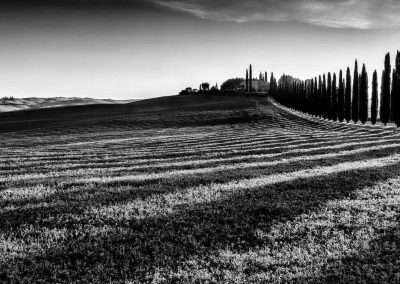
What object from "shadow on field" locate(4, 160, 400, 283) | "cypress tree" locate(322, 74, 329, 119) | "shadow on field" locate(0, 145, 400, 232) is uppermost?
"cypress tree" locate(322, 74, 329, 119)

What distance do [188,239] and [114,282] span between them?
89.0 inches

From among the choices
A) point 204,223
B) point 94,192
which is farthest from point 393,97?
point 204,223

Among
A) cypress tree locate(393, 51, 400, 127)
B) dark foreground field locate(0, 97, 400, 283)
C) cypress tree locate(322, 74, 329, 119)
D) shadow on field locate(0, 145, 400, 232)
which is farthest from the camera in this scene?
cypress tree locate(322, 74, 329, 119)

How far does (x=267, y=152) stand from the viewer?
23.2 meters

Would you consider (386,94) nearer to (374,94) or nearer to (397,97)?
(397,97)

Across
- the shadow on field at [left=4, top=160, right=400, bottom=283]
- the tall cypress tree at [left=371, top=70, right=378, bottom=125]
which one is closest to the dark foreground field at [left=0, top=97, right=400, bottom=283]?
the shadow on field at [left=4, top=160, right=400, bottom=283]

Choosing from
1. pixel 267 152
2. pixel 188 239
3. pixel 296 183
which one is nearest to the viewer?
pixel 188 239

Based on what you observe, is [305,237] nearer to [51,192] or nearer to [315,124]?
[51,192]

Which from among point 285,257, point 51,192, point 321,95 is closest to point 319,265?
point 285,257

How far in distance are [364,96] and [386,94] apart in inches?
202

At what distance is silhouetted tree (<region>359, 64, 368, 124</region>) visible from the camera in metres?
52.0

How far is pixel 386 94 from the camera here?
158ft

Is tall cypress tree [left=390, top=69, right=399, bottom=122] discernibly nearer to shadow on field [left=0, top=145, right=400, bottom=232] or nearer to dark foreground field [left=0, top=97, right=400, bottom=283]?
dark foreground field [left=0, top=97, right=400, bottom=283]

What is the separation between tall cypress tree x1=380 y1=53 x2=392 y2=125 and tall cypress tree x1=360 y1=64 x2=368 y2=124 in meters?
3.44
